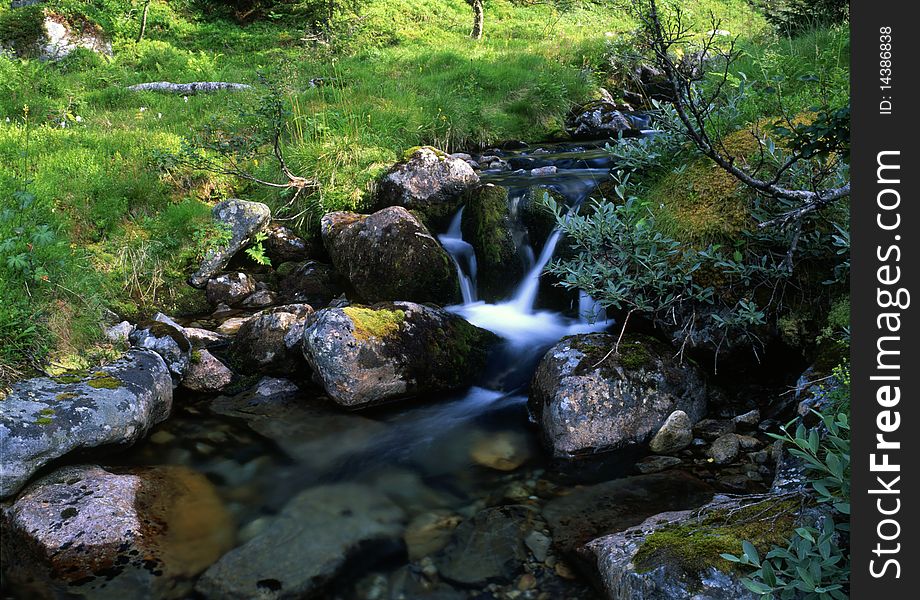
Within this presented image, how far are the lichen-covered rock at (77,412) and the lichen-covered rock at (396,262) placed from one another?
2565 millimetres

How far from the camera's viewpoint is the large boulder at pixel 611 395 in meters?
4.78

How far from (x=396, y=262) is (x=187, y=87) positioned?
33.0ft

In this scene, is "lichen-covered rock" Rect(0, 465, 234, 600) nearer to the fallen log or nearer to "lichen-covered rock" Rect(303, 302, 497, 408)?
"lichen-covered rock" Rect(303, 302, 497, 408)

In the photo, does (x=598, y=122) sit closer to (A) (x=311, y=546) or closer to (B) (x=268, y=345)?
(B) (x=268, y=345)

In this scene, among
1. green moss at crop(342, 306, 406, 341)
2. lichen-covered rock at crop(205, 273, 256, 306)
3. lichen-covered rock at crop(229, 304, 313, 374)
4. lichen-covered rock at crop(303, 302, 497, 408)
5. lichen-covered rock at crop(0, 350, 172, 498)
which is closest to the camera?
lichen-covered rock at crop(0, 350, 172, 498)

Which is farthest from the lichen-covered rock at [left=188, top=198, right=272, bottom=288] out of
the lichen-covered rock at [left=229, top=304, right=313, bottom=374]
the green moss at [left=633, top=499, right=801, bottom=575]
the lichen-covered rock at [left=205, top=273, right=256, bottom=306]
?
the green moss at [left=633, top=499, right=801, bottom=575]

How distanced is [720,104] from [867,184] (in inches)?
199

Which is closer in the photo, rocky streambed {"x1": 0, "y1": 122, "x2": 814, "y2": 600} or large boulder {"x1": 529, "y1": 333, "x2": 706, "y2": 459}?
rocky streambed {"x1": 0, "y1": 122, "x2": 814, "y2": 600}

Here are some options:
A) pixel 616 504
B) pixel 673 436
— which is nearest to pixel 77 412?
pixel 616 504

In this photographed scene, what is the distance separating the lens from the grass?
19.4 feet

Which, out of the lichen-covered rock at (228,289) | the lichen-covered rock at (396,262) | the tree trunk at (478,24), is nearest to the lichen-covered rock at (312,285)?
the lichen-covered rock at (396,262)

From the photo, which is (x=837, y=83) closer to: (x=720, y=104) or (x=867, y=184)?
(x=720, y=104)

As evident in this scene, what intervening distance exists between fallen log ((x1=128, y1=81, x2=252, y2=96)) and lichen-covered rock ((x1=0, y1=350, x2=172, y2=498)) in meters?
10.5

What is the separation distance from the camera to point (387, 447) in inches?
203
